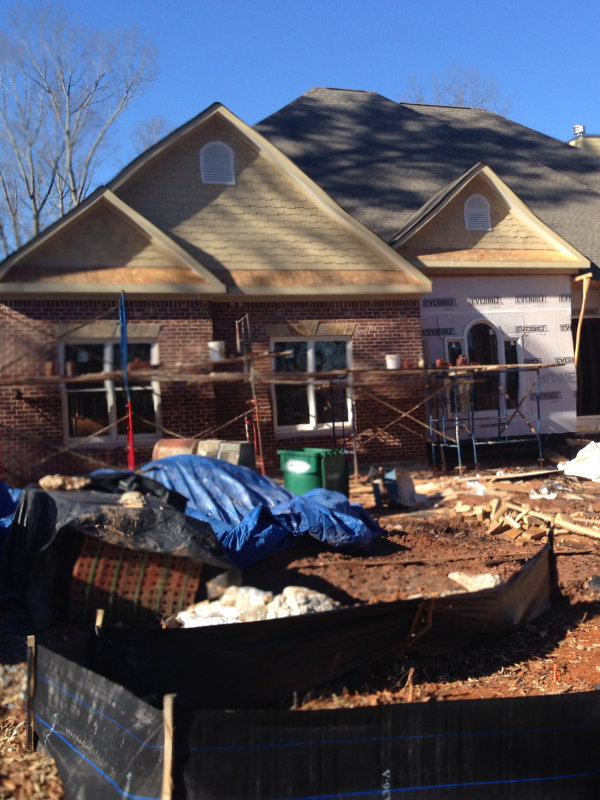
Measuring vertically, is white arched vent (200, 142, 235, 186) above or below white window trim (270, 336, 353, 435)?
above

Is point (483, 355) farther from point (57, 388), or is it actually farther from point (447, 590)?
point (447, 590)

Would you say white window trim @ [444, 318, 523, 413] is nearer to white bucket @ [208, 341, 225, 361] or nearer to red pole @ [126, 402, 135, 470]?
white bucket @ [208, 341, 225, 361]

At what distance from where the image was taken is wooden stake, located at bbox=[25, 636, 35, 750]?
397cm

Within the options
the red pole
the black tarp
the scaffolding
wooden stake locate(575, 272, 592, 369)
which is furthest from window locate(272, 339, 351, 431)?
the black tarp

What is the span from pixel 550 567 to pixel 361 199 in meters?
12.1

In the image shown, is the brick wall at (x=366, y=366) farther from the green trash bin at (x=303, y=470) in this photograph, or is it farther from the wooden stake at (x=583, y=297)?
the wooden stake at (x=583, y=297)

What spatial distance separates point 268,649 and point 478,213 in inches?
528

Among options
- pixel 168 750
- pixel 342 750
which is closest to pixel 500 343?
pixel 342 750

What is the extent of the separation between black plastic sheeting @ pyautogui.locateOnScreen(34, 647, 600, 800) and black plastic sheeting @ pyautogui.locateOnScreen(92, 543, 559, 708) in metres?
0.56

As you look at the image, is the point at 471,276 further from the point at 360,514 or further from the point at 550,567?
the point at 550,567

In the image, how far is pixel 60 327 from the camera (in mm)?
12664

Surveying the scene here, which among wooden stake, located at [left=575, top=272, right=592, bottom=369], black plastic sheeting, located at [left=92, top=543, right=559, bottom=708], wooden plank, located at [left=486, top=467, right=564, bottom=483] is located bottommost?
wooden plank, located at [left=486, top=467, right=564, bottom=483]

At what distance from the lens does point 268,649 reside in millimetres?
4398

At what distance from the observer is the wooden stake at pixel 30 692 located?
397 centimetres
